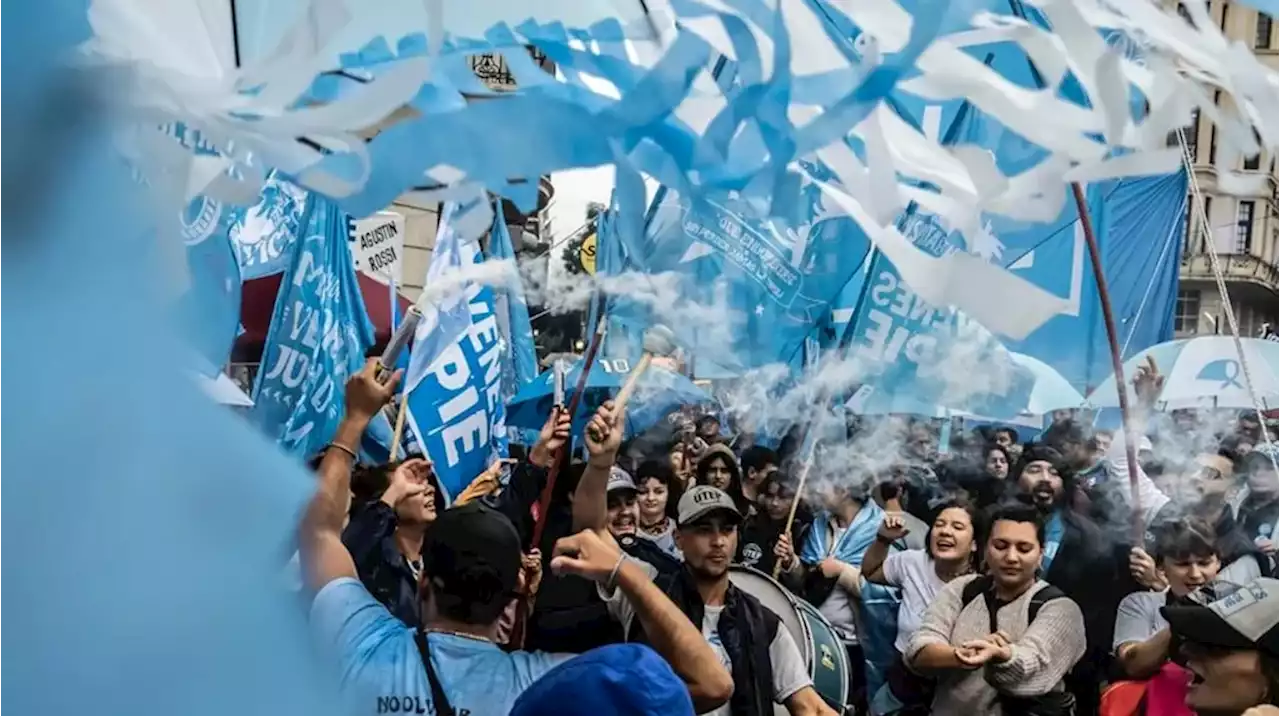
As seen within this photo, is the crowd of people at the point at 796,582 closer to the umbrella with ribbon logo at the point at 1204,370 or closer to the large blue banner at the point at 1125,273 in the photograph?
the large blue banner at the point at 1125,273

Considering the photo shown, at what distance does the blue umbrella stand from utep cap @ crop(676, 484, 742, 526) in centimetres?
393

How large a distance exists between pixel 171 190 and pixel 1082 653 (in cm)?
336

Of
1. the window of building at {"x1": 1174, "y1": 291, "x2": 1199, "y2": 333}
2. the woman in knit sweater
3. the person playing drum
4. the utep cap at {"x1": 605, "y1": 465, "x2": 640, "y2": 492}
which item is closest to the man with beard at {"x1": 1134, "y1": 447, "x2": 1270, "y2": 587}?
the woman in knit sweater

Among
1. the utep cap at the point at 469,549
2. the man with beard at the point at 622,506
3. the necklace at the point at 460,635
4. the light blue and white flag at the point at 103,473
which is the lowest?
the man with beard at the point at 622,506

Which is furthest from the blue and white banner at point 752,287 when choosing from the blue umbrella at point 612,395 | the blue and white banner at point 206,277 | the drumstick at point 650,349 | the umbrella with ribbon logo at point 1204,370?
the umbrella with ribbon logo at point 1204,370

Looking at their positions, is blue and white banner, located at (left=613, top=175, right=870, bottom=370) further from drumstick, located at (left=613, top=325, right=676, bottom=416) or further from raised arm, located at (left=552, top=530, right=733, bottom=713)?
raised arm, located at (left=552, top=530, right=733, bottom=713)

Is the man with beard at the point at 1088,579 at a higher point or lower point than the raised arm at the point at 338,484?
lower

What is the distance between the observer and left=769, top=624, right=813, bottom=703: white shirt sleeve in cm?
343

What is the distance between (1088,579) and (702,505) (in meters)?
1.65

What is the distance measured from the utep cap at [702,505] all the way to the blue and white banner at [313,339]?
2.10 metres

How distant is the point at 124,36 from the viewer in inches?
53.5

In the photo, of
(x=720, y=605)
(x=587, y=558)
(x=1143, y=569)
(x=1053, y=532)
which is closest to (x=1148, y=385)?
(x=1053, y=532)

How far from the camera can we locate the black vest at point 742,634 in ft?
10.9

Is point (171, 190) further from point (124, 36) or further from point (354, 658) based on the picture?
point (354, 658)
